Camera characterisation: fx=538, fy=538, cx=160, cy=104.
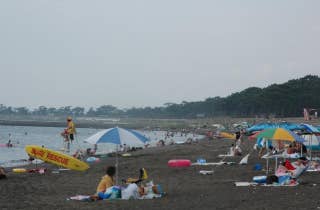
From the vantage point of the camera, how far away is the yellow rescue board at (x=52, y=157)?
1966 centimetres

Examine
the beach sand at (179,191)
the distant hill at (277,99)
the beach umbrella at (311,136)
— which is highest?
the distant hill at (277,99)

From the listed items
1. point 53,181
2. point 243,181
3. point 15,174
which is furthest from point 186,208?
point 15,174

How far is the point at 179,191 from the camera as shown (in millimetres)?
14602

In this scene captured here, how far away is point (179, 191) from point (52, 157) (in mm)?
6876

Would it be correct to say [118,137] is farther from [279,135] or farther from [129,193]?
[279,135]

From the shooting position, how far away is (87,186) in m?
16.7

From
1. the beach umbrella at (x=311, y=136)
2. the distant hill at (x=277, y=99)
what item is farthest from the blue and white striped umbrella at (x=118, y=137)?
the distant hill at (x=277, y=99)

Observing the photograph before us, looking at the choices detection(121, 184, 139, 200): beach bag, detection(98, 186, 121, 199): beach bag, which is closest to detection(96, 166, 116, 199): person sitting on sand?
detection(98, 186, 121, 199): beach bag

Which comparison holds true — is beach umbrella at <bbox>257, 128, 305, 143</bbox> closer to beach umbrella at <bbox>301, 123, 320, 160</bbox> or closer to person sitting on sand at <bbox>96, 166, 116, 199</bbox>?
person sitting on sand at <bbox>96, 166, 116, 199</bbox>

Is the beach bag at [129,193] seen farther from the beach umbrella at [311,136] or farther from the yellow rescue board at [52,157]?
the beach umbrella at [311,136]

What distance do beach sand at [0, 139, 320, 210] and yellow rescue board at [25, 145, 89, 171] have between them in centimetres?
34

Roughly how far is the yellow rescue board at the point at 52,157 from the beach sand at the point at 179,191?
0.34m

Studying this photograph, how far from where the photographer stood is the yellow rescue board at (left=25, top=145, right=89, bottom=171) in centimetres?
1966

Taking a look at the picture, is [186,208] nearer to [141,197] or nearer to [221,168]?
[141,197]
